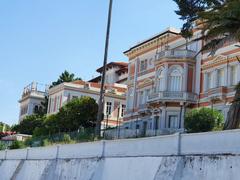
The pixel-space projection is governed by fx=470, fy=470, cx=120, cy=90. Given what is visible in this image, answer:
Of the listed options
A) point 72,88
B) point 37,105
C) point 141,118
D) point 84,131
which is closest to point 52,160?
point 84,131

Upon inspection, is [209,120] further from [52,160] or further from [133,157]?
[133,157]

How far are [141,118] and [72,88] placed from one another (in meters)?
20.4

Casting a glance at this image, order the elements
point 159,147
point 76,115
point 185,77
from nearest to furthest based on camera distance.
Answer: point 159,147 → point 185,77 → point 76,115

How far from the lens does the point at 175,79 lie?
46.4 metres

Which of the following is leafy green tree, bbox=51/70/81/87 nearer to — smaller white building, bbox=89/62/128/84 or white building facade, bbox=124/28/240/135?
smaller white building, bbox=89/62/128/84

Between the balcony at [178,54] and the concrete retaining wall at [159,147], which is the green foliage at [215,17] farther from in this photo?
the balcony at [178,54]

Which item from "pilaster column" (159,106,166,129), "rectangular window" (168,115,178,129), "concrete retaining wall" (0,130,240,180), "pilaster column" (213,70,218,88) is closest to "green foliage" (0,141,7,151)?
"pilaster column" (159,106,166,129)

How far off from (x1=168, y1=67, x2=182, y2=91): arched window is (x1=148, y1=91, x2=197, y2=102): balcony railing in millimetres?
940

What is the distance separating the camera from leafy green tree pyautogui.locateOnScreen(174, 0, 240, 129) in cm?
2012

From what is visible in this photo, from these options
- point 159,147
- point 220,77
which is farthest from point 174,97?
point 159,147

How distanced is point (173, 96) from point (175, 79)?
2019 mm

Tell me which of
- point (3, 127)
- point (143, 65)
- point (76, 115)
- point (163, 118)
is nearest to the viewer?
point (163, 118)

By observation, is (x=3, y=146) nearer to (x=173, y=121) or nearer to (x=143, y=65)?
(x=143, y=65)

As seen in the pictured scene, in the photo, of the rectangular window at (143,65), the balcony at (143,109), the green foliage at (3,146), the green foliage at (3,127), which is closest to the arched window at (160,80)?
the balcony at (143,109)
